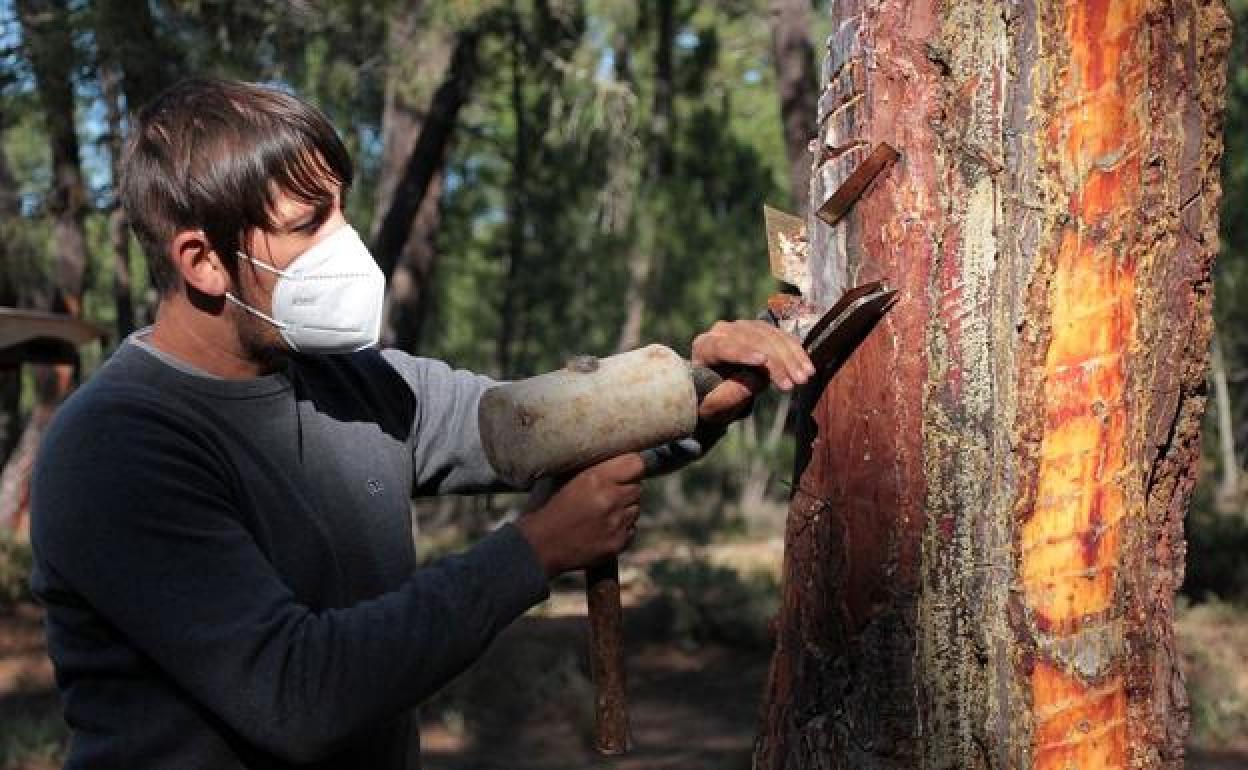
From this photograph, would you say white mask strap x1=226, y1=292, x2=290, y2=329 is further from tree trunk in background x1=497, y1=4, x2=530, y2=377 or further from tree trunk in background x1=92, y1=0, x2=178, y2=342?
tree trunk in background x1=497, y1=4, x2=530, y2=377

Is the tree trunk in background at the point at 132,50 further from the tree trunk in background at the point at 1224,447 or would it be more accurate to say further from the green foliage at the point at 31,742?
the tree trunk in background at the point at 1224,447

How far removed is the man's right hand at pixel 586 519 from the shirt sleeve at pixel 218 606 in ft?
0.47

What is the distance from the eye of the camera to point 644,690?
28.2ft

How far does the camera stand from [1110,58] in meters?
2.21

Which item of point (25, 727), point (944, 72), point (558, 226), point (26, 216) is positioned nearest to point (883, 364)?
point (944, 72)

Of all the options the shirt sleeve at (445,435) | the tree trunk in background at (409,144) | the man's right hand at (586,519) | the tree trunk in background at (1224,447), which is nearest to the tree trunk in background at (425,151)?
the tree trunk in background at (409,144)

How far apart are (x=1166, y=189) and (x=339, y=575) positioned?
4.74ft

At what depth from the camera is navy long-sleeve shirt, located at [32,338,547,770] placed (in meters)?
1.90

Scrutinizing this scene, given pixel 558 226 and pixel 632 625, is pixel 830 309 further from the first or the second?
pixel 558 226

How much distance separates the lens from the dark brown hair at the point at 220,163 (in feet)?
6.75

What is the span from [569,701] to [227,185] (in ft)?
21.1

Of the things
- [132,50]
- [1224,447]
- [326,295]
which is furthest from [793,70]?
[1224,447]

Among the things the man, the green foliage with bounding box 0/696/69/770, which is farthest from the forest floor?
the man

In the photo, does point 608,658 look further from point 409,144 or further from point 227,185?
point 409,144
